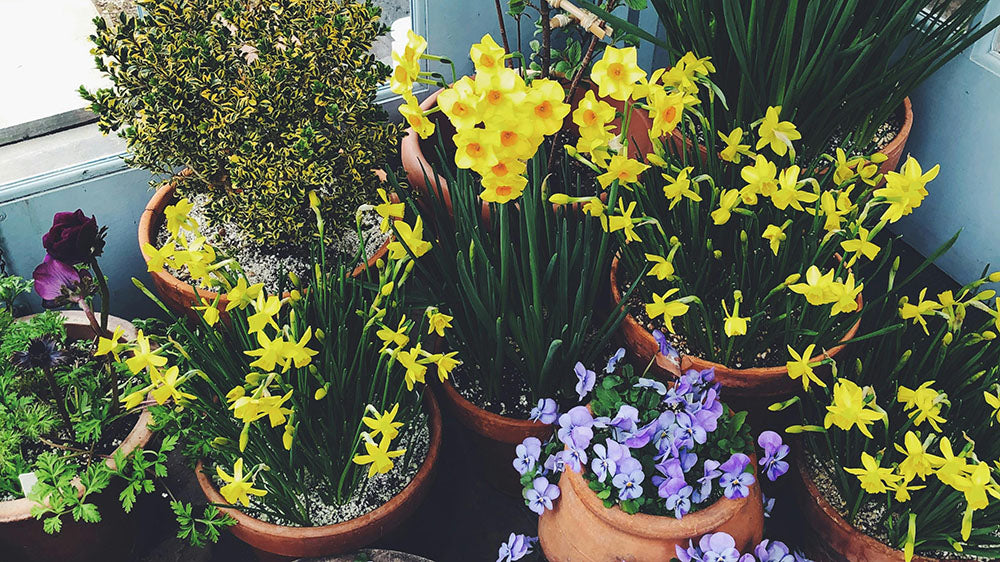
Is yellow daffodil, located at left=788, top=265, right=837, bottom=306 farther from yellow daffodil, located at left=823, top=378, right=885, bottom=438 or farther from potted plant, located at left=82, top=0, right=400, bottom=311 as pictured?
potted plant, located at left=82, top=0, right=400, bottom=311

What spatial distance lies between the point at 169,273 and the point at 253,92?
18.2 inches

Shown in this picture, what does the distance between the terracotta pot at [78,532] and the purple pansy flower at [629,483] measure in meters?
0.89

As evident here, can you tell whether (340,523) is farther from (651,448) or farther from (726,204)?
(726,204)

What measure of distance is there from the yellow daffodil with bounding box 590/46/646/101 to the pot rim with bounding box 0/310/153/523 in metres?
1.02

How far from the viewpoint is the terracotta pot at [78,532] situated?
150 cm

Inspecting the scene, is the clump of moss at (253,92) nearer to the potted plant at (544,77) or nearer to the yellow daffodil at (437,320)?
the potted plant at (544,77)

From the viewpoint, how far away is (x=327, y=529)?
60.1 inches

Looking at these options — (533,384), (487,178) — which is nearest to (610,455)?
(533,384)

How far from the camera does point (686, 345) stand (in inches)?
66.4

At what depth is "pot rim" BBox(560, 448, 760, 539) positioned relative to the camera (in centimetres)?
133

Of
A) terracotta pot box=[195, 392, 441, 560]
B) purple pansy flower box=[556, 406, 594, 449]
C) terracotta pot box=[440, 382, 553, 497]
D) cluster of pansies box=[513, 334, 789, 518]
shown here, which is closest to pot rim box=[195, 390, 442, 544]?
terracotta pot box=[195, 392, 441, 560]

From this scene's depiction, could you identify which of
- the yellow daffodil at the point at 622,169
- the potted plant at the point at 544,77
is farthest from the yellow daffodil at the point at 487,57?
the yellow daffodil at the point at 622,169

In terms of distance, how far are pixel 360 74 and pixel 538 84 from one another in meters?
0.63

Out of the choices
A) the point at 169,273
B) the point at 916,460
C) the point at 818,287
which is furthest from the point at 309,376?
the point at 916,460
